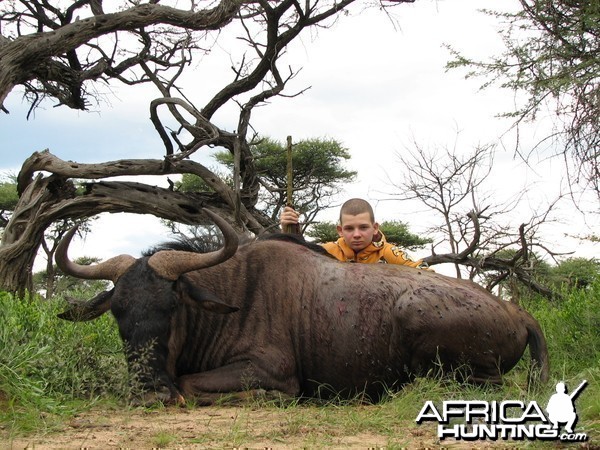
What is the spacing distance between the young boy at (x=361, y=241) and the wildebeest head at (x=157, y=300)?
1.19 metres

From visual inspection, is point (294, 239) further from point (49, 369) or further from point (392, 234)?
point (392, 234)

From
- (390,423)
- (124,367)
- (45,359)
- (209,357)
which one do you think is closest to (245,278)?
(209,357)

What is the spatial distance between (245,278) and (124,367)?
99cm

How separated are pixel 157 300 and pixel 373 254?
1.98 meters

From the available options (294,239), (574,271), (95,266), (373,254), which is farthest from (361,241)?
(574,271)

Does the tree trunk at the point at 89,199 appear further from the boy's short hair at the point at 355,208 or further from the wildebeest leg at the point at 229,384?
the wildebeest leg at the point at 229,384

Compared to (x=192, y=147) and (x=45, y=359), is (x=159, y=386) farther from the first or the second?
(x=192, y=147)

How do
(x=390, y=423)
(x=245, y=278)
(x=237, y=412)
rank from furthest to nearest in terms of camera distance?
1. (x=245, y=278)
2. (x=237, y=412)
3. (x=390, y=423)

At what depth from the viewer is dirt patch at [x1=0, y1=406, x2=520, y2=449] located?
3027 millimetres

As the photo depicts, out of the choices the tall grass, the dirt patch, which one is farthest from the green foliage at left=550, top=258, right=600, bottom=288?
the dirt patch

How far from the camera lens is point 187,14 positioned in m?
11.4

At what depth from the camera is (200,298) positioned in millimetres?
4512

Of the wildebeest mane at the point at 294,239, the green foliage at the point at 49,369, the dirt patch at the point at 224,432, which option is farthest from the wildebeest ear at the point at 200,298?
the wildebeest mane at the point at 294,239

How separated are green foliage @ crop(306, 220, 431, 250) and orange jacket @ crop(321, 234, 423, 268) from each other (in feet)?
41.0
